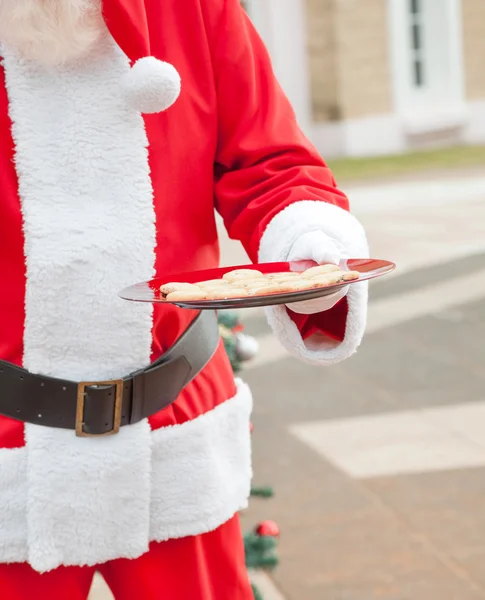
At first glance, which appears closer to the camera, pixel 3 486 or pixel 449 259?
pixel 3 486

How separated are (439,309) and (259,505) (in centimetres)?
249

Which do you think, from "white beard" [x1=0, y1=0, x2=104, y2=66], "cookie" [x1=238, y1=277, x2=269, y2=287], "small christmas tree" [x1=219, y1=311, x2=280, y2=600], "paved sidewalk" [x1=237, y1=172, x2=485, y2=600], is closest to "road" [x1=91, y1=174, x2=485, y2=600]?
"paved sidewalk" [x1=237, y1=172, x2=485, y2=600]

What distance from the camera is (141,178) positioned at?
1373 mm

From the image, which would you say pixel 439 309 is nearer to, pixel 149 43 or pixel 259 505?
pixel 259 505

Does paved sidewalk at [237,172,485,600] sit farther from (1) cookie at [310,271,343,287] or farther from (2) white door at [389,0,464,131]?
(2) white door at [389,0,464,131]

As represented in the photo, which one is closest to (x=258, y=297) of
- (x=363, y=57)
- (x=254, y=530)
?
(x=254, y=530)

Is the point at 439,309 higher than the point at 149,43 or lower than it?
lower

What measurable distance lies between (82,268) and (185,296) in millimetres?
235

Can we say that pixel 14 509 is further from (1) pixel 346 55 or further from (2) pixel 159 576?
(1) pixel 346 55

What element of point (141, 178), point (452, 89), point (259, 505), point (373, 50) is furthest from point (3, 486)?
point (452, 89)

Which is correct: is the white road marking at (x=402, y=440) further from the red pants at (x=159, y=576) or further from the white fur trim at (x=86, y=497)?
the white fur trim at (x=86, y=497)

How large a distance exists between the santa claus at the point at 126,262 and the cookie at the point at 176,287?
159mm

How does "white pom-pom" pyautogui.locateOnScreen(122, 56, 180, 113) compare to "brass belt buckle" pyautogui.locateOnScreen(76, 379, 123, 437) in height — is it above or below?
above

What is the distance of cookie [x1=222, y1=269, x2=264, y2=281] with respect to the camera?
1.26 m
